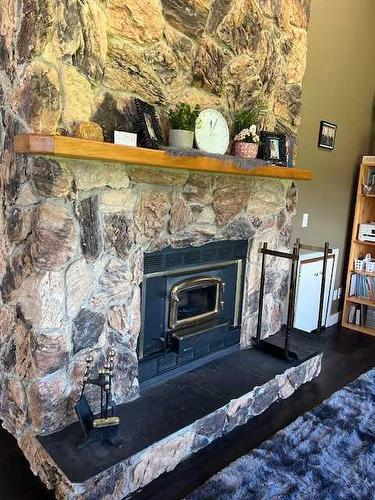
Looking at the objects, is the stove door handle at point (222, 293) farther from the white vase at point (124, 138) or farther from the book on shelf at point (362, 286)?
the book on shelf at point (362, 286)

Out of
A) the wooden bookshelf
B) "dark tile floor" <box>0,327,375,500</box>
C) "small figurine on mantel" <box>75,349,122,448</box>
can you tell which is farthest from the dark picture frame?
the wooden bookshelf

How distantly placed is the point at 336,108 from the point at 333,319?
1.99m

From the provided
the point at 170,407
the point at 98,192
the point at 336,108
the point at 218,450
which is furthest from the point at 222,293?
the point at 336,108

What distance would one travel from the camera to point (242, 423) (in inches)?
87.6

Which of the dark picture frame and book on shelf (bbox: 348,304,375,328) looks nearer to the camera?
the dark picture frame

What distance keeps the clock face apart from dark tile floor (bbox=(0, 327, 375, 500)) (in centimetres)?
154

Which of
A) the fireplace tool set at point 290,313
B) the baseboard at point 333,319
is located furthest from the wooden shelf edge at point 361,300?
the fireplace tool set at point 290,313

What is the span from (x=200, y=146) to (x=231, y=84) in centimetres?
51

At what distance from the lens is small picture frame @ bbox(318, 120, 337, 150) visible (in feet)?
10.6

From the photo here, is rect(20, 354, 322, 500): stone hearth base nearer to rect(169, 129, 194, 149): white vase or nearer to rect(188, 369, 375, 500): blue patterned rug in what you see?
rect(188, 369, 375, 500): blue patterned rug

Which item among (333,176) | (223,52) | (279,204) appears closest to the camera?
(223,52)

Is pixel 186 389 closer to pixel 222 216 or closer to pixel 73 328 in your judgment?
pixel 73 328

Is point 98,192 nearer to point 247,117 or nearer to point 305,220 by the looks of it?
point 247,117

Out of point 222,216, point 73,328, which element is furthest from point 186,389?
point 222,216
